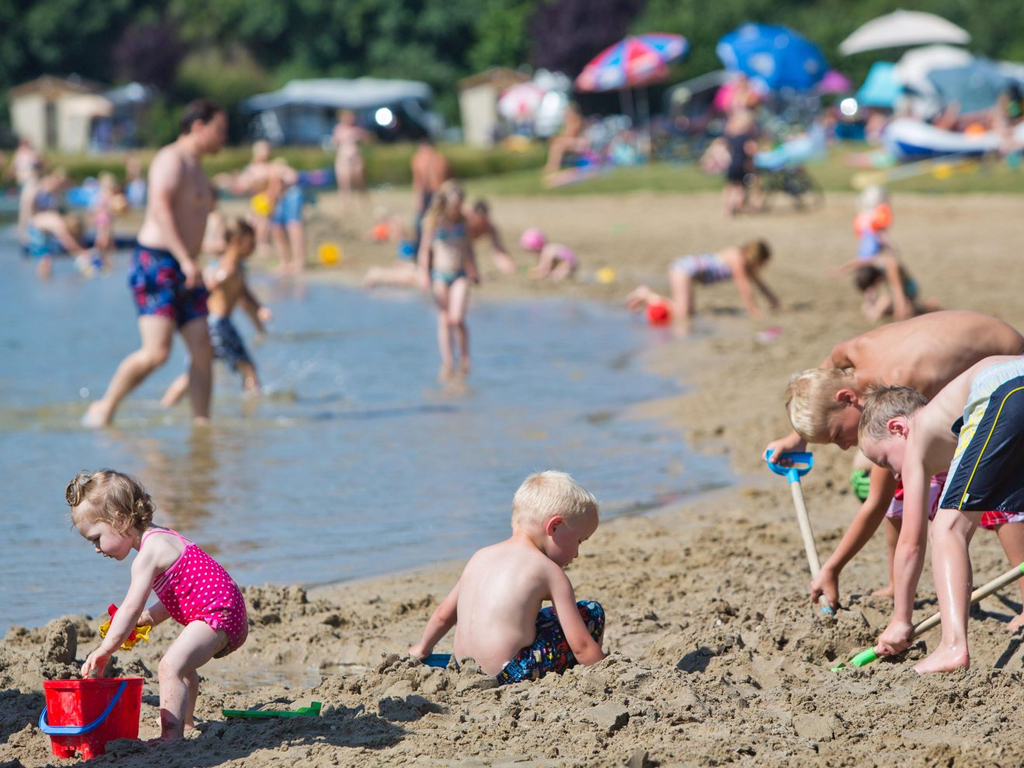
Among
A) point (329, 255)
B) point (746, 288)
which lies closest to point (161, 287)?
point (746, 288)

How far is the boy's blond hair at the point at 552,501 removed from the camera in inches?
158

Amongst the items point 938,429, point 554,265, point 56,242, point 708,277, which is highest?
point 938,429

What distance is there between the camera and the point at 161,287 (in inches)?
307

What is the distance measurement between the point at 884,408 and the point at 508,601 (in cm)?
126

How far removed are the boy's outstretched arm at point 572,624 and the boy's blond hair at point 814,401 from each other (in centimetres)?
93

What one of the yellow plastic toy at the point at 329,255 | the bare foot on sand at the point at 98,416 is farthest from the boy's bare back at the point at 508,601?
the yellow plastic toy at the point at 329,255

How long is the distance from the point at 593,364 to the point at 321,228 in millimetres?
13574

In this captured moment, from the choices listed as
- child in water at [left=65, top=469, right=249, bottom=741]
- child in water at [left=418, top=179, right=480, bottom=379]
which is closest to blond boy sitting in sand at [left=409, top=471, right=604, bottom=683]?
child in water at [left=65, top=469, right=249, bottom=741]

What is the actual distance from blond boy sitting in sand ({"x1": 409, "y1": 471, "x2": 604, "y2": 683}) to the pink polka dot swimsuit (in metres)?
0.72

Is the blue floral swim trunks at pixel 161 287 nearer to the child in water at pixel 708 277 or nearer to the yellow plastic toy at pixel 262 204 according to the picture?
the child in water at pixel 708 277

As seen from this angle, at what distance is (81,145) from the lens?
5206 cm

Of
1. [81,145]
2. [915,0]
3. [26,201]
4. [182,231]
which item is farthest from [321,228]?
[81,145]

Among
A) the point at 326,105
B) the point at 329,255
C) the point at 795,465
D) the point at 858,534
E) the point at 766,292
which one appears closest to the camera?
the point at 858,534

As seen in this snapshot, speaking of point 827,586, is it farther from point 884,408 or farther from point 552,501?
point 552,501
